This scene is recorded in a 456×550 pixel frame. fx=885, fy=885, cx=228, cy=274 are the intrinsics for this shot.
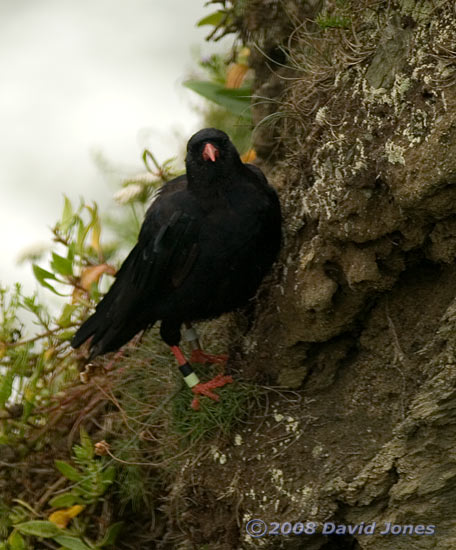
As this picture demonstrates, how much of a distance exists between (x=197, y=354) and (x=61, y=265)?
1.04 metres

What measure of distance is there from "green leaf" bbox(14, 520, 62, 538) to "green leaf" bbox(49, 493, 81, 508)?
3.8 inches

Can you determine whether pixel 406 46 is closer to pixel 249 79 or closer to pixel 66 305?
pixel 249 79

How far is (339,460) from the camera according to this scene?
354cm

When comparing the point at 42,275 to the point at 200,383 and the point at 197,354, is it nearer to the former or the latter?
the point at 197,354

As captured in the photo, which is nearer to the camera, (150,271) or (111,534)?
(150,271)

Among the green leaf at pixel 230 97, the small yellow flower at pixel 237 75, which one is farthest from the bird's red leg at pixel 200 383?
the small yellow flower at pixel 237 75

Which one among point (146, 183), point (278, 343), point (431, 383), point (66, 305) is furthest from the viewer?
point (146, 183)

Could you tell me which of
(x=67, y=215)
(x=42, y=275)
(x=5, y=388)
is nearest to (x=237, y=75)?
(x=67, y=215)

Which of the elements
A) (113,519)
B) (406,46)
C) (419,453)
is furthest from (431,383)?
(113,519)

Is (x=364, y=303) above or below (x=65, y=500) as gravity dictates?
below

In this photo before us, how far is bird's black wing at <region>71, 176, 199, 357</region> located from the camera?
419 centimetres

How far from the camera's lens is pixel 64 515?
451cm

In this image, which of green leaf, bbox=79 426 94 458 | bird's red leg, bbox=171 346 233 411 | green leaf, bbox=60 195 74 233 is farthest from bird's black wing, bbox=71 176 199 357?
green leaf, bbox=60 195 74 233

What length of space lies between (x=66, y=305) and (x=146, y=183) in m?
0.94
